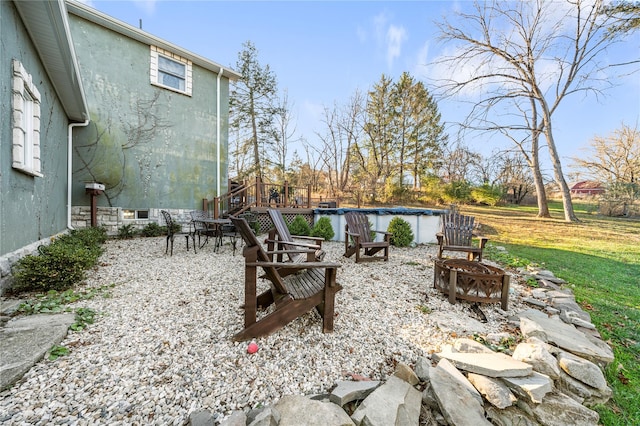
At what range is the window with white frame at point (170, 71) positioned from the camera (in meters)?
7.88

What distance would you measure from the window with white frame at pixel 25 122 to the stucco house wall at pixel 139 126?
3.54 metres

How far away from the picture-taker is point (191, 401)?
155cm

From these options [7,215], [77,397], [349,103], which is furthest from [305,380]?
[349,103]

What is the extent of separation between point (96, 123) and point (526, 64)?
14.7 metres

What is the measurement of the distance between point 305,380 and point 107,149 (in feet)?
27.5

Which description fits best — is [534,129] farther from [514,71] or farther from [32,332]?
[32,332]

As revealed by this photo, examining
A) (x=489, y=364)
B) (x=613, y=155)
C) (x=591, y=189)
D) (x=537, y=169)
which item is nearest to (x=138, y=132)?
(x=489, y=364)

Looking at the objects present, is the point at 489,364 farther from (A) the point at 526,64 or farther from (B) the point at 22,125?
(A) the point at 526,64

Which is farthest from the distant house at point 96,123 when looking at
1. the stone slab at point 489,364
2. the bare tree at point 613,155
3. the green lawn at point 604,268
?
the bare tree at point 613,155

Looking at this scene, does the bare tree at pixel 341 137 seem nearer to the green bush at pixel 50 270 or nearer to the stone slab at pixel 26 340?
the green bush at pixel 50 270

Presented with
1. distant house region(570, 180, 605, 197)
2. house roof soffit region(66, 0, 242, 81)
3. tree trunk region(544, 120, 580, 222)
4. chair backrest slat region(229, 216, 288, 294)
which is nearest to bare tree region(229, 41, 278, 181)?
house roof soffit region(66, 0, 242, 81)

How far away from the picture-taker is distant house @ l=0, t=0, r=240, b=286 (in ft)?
10.3

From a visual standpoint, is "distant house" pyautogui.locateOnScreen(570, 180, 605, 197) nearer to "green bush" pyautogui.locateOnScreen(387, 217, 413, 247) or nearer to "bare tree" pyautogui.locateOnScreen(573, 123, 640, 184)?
"bare tree" pyautogui.locateOnScreen(573, 123, 640, 184)

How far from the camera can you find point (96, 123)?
6977mm
